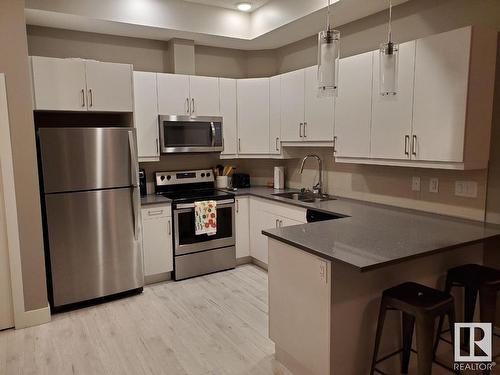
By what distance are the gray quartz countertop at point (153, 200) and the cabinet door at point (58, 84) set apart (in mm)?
1043

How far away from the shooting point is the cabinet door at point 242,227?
4293 millimetres

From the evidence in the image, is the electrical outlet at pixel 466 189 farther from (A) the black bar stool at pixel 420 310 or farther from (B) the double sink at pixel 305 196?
(B) the double sink at pixel 305 196

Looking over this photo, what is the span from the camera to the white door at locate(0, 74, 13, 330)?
113 inches

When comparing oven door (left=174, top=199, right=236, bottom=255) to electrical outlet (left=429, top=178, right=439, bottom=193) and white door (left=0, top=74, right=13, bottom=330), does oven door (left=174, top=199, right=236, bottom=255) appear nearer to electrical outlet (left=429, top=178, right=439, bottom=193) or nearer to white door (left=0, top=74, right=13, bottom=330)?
white door (left=0, top=74, right=13, bottom=330)

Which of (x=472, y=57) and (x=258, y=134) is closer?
(x=472, y=57)

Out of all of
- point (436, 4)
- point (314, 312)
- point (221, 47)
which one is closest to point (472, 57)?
point (436, 4)

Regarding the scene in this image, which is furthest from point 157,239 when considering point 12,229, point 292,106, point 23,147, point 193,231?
point 292,106

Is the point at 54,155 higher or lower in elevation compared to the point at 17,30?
lower

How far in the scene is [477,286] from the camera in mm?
2260

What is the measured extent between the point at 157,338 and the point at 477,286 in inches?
88.5

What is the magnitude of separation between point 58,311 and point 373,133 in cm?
314

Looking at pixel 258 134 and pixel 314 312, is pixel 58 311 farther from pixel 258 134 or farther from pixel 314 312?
pixel 258 134

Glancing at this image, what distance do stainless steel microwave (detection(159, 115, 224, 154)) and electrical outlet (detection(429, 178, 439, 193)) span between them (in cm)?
227

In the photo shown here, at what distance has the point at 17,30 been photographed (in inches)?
112
